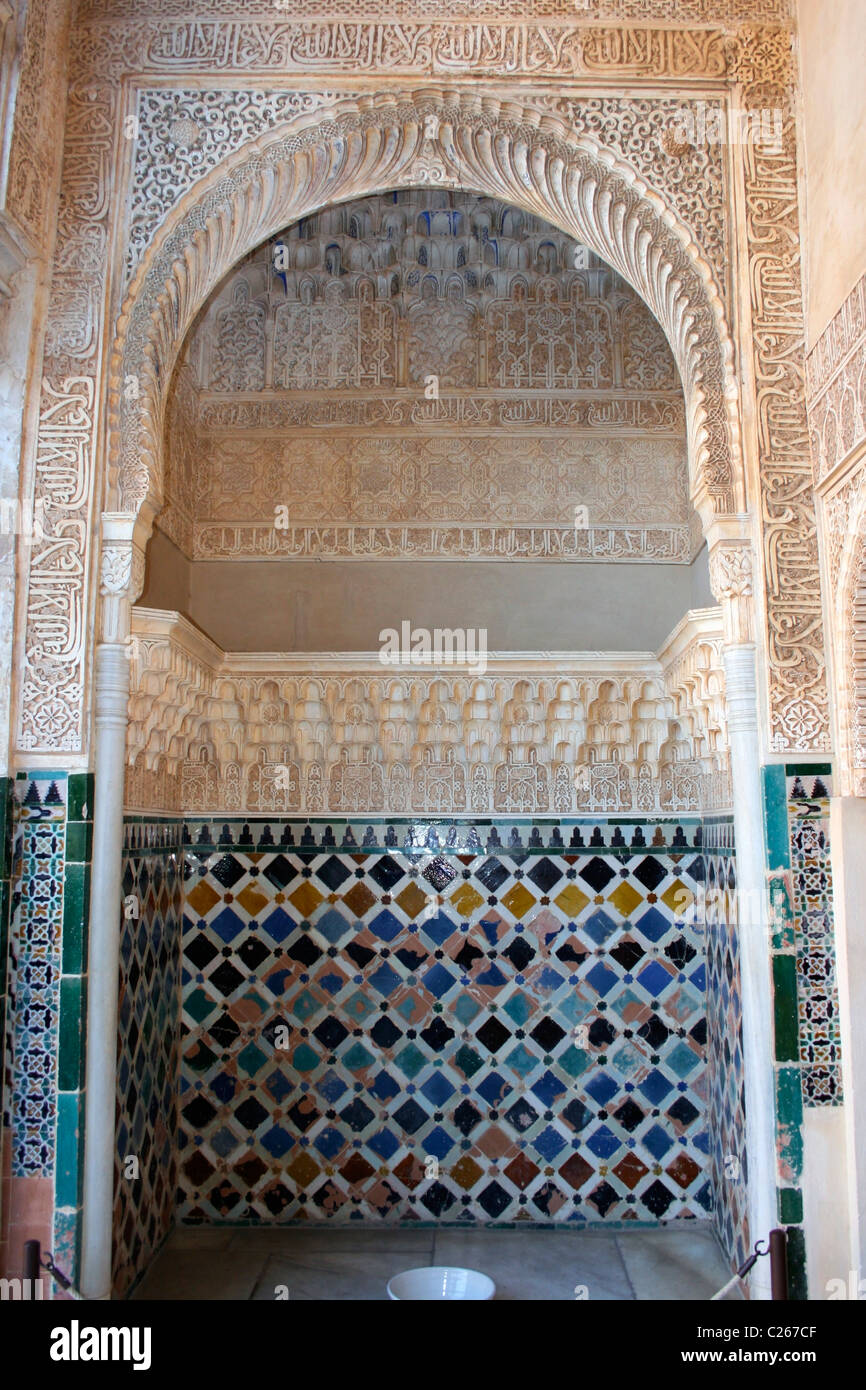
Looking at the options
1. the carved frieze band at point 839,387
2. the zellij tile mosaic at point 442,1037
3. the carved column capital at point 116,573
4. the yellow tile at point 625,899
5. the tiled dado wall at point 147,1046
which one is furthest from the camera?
the yellow tile at point 625,899

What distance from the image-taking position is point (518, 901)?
14.0ft

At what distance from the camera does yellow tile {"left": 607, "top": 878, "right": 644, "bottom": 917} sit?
4227 millimetres

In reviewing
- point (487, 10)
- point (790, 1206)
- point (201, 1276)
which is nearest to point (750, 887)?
point (790, 1206)

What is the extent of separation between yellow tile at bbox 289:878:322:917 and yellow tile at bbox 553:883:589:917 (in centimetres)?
95

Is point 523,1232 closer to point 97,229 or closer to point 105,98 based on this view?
point 97,229

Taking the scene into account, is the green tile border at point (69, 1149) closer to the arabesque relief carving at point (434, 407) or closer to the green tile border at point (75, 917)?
the green tile border at point (75, 917)

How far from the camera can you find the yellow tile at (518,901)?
4246 mm

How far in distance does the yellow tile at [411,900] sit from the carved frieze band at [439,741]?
319mm

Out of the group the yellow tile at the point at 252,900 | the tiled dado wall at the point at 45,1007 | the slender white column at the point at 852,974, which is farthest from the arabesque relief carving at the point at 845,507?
the yellow tile at the point at 252,900

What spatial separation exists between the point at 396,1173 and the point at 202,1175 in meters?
0.75

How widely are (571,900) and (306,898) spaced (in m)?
1.05
